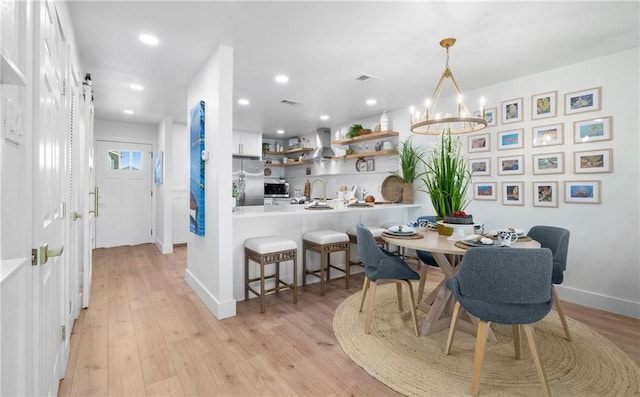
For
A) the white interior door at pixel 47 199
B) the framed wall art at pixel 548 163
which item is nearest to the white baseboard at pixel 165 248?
the white interior door at pixel 47 199

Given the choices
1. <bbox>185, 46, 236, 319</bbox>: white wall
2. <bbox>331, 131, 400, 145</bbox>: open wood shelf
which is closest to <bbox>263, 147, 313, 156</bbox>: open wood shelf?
<bbox>331, 131, 400, 145</bbox>: open wood shelf

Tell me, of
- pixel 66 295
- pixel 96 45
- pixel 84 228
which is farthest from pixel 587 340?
pixel 96 45

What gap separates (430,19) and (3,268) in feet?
9.13

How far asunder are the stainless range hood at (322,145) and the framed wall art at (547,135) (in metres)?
3.57

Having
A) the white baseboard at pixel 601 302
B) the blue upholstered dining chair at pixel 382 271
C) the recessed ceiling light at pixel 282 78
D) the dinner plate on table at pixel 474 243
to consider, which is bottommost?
the white baseboard at pixel 601 302

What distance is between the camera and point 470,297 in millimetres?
1807

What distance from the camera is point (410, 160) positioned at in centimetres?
465

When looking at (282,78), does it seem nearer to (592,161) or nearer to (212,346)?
(212,346)

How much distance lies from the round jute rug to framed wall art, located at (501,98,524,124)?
7.46 feet

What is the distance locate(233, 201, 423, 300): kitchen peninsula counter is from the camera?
319 cm

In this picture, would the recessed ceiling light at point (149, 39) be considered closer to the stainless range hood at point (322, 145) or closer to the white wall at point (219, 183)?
the white wall at point (219, 183)

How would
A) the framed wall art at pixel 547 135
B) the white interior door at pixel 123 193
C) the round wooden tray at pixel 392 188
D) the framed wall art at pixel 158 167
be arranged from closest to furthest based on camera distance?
the framed wall art at pixel 547 135 → the round wooden tray at pixel 392 188 → the framed wall art at pixel 158 167 → the white interior door at pixel 123 193

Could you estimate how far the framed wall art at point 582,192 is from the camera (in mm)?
3051

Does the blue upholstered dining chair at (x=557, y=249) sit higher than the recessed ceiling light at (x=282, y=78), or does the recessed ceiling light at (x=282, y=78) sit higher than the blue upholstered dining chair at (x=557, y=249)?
the recessed ceiling light at (x=282, y=78)
